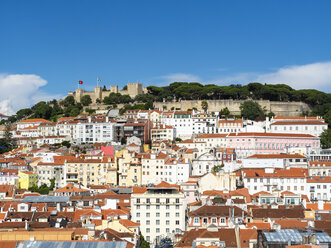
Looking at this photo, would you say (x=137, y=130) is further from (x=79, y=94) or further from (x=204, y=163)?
(x=79, y=94)

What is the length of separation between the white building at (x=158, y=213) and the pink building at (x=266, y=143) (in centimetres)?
3180

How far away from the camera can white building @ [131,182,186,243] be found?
143ft

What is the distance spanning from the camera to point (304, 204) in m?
44.1

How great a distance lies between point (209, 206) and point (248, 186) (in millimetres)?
15081

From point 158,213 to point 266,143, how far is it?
117 ft

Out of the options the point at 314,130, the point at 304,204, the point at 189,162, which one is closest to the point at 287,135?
the point at 314,130

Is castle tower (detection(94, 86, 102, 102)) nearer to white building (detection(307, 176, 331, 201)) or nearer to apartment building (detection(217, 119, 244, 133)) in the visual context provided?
apartment building (detection(217, 119, 244, 133))

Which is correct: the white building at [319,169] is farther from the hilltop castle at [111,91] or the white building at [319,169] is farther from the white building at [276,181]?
the hilltop castle at [111,91]

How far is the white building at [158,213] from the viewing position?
43500mm

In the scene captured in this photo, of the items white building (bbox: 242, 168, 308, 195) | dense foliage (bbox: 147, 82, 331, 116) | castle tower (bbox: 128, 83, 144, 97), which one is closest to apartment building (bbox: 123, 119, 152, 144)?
dense foliage (bbox: 147, 82, 331, 116)

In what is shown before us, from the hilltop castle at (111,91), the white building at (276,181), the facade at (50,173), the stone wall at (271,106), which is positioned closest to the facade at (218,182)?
the white building at (276,181)

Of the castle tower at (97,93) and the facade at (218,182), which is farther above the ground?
the castle tower at (97,93)

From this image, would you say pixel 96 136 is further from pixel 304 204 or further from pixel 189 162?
pixel 304 204

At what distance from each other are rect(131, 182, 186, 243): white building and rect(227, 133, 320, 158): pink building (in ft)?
104
